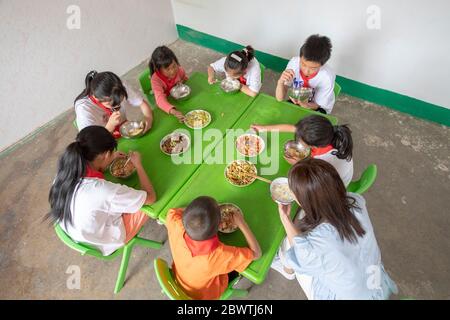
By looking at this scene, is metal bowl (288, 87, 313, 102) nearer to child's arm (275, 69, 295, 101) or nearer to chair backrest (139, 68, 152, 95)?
child's arm (275, 69, 295, 101)

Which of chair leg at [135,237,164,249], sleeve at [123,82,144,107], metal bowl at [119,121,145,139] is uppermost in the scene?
sleeve at [123,82,144,107]

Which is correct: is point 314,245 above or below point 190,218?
below

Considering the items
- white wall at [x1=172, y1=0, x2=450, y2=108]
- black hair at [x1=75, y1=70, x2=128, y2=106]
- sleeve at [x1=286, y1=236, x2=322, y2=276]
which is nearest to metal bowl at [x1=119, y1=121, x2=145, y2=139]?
black hair at [x1=75, y1=70, x2=128, y2=106]

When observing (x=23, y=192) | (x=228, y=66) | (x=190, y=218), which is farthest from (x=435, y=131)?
(x=23, y=192)

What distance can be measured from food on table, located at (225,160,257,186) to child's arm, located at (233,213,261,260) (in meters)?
0.36

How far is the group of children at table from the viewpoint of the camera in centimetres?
165

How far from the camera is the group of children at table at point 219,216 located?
165cm

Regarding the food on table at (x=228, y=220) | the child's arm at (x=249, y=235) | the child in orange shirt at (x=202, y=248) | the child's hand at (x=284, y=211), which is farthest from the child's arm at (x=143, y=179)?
the child's hand at (x=284, y=211)

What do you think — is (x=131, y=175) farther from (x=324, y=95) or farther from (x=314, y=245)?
(x=324, y=95)

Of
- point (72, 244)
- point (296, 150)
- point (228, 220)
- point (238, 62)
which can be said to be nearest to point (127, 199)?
point (72, 244)

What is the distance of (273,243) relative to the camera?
1.81 m

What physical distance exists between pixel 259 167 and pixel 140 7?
145 inches

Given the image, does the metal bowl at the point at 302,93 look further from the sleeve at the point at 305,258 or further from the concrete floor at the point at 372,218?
the sleeve at the point at 305,258

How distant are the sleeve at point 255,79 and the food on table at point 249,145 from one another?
1.92ft
